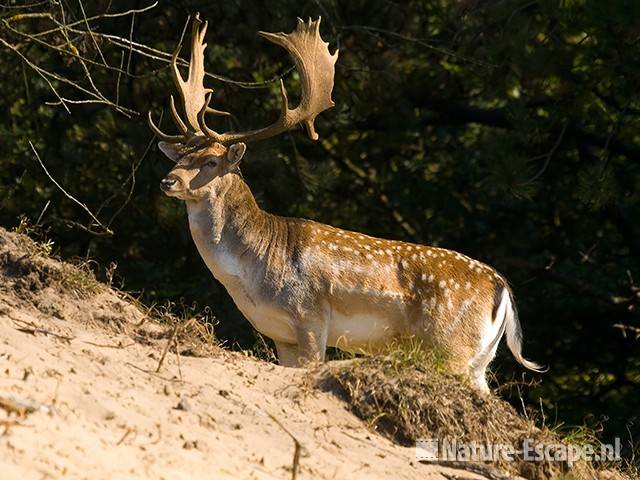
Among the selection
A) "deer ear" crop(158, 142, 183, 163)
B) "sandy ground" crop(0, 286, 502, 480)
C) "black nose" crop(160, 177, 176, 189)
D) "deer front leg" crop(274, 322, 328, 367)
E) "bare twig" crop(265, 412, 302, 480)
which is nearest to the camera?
"sandy ground" crop(0, 286, 502, 480)

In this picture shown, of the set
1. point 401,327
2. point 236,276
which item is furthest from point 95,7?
point 401,327

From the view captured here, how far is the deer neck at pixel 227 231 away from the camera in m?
10.0

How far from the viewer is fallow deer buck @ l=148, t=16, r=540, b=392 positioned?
385 inches

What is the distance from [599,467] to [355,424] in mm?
1675

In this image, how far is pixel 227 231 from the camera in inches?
400

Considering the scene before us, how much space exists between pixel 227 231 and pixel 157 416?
11.5 feet

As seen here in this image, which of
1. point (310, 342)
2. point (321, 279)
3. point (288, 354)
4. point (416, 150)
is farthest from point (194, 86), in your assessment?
point (416, 150)

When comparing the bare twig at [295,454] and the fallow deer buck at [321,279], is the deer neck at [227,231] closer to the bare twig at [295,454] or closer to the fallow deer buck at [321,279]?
the fallow deer buck at [321,279]

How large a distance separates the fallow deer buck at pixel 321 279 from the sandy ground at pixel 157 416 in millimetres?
1368

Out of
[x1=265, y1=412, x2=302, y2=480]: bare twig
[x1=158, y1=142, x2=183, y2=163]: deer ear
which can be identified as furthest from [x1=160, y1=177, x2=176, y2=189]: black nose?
[x1=265, y1=412, x2=302, y2=480]: bare twig

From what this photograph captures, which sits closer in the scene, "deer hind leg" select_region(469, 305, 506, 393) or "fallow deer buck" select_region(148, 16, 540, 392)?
"fallow deer buck" select_region(148, 16, 540, 392)

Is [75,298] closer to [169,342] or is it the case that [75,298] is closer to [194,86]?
[169,342]

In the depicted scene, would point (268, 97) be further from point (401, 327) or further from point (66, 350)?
point (66, 350)

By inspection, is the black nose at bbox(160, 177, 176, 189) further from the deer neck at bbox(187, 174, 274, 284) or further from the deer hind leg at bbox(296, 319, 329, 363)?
the deer hind leg at bbox(296, 319, 329, 363)
